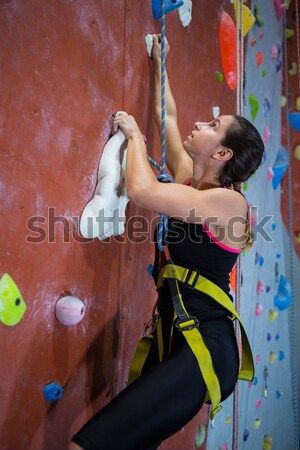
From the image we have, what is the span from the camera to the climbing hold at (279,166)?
9.60 feet

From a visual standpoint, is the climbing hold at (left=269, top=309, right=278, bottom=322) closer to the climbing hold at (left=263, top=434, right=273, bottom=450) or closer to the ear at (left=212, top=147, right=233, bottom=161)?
the climbing hold at (left=263, top=434, right=273, bottom=450)

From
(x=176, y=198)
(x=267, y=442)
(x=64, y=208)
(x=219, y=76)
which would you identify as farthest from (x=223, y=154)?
(x=267, y=442)

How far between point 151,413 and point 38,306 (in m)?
0.38

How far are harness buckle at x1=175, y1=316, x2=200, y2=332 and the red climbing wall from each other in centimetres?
31

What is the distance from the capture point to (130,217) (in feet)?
4.97

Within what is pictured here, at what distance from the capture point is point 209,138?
4.22 feet

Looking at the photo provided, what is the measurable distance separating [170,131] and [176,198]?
53cm

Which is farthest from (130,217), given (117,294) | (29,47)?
(29,47)

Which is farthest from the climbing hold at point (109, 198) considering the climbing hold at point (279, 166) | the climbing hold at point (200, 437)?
the climbing hold at point (279, 166)

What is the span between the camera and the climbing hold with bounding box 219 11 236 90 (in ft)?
7.11

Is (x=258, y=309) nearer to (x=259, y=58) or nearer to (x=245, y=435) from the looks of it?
(x=245, y=435)

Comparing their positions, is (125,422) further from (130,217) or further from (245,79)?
(245,79)

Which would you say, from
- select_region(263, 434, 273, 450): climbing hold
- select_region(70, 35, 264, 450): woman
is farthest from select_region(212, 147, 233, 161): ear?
select_region(263, 434, 273, 450): climbing hold

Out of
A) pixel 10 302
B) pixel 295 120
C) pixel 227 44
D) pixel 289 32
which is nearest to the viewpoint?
pixel 10 302
